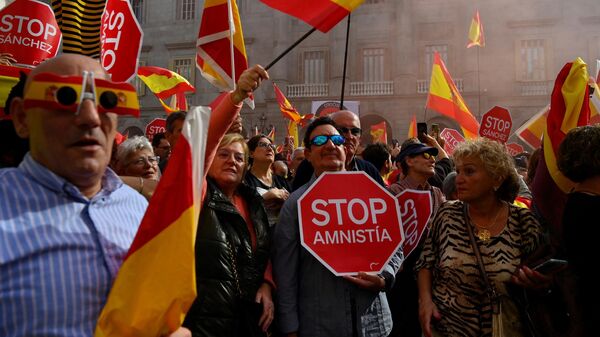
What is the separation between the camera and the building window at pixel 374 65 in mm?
24859

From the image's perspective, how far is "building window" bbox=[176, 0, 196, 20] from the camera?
87.8ft

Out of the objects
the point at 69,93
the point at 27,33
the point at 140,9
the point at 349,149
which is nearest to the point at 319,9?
the point at 349,149

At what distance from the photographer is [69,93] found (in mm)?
1462

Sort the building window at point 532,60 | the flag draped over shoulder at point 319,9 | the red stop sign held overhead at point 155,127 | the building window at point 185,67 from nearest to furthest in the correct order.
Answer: the flag draped over shoulder at point 319,9, the red stop sign held overhead at point 155,127, the building window at point 532,60, the building window at point 185,67

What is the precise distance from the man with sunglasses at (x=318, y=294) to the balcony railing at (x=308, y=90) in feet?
72.7

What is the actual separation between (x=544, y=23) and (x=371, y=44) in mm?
7609

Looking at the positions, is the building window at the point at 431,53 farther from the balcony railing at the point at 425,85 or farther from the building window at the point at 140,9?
the building window at the point at 140,9

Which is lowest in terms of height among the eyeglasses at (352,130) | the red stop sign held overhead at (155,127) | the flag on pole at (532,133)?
the eyeglasses at (352,130)

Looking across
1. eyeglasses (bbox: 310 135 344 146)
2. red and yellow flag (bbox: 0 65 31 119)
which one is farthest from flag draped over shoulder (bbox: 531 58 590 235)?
red and yellow flag (bbox: 0 65 31 119)

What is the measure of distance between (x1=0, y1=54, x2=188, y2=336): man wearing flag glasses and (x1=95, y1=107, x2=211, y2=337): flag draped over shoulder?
3.4 inches

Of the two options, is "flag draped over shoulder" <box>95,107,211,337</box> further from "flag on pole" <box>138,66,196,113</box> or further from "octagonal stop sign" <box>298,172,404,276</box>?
"flag on pole" <box>138,66,196,113</box>

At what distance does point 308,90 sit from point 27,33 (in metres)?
20.7

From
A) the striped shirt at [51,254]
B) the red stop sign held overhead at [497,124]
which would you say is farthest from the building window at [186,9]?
the striped shirt at [51,254]

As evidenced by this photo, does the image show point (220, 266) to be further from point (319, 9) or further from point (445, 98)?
point (445, 98)
